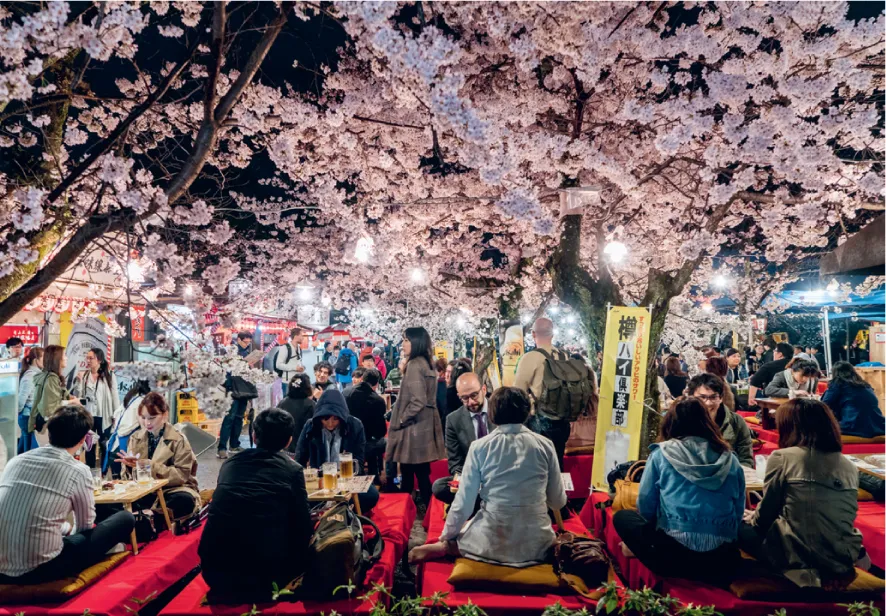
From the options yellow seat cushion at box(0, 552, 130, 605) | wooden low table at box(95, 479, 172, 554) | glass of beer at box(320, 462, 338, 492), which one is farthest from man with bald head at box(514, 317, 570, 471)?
yellow seat cushion at box(0, 552, 130, 605)

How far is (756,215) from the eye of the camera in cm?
1099

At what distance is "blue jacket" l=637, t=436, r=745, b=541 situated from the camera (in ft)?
13.1

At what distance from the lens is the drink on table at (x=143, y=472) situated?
5494mm

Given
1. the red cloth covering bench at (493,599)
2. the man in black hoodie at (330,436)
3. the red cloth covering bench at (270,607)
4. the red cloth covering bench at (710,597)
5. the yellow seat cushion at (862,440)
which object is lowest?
the red cloth covering bench at (270,607)

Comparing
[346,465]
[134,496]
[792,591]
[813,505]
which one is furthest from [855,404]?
[134,496]

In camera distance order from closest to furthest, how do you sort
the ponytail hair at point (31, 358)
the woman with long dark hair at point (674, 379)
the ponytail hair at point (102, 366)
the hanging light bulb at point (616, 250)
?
the ponytail hair at point (102, 366), the ponytail hair at point (31, 358), the hanging light bulb at point (616, 250), the woman with long dark hair at point (674, 379)

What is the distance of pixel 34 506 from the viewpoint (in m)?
3.93

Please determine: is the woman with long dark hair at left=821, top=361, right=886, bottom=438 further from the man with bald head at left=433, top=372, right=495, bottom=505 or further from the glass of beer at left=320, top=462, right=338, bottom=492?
the glass of beer at left=320, top=462, right=338, bottom=492

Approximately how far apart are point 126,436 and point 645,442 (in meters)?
8.30

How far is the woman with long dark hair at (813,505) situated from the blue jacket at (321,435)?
14.4 ft

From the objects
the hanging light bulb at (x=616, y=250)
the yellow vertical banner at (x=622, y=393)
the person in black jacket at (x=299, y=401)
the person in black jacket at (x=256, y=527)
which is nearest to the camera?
the person in black jacket at (x=256, y=527)

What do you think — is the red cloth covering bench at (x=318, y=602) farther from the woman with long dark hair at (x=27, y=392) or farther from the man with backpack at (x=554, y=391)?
the woman with long dark hair at (x=27, y=392)

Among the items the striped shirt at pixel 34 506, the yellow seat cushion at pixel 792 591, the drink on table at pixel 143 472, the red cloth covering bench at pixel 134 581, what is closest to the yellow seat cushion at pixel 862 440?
the yellow seat cushion at pixel 792 591

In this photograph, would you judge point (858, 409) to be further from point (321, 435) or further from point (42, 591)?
point (42, 591)
